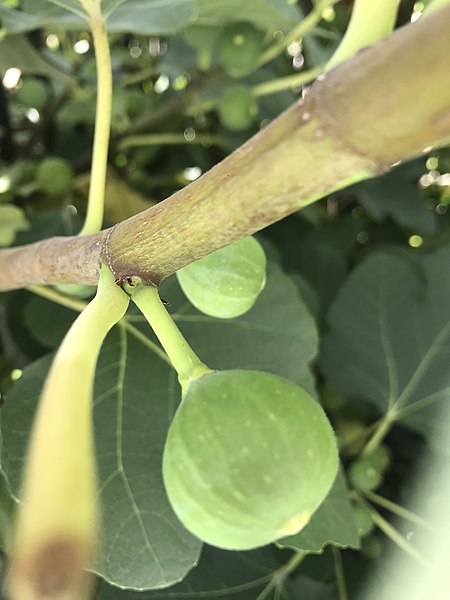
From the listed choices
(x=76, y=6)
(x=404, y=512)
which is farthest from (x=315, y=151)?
(x=404, y=512)

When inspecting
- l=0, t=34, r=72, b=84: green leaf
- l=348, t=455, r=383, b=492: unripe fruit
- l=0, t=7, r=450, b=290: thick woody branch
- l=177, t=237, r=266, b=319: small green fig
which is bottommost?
l=348, t=455, r=383, b=492: unripe fruit

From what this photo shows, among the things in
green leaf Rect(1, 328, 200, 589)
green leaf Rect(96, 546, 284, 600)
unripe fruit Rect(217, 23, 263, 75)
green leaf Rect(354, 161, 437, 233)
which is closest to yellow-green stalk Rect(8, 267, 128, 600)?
green leaf Rect(1, 328, 200, 589)

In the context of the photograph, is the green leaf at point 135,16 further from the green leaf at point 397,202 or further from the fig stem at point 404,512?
the fig stem at point 404,512

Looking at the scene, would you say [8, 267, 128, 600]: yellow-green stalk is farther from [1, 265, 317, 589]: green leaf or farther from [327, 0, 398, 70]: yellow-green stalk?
[1, 265, 317, 589]: green leaf

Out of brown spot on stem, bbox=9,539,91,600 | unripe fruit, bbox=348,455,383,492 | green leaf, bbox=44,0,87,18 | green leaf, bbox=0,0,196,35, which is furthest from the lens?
unripe fruit, bbox=348,455,383,492

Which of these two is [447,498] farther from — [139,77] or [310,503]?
[139,77]

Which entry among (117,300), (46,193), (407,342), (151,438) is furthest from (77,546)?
(407,342)

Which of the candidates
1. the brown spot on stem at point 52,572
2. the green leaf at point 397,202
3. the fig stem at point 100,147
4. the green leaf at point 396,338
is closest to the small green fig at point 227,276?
the fig stem at point 100,147
